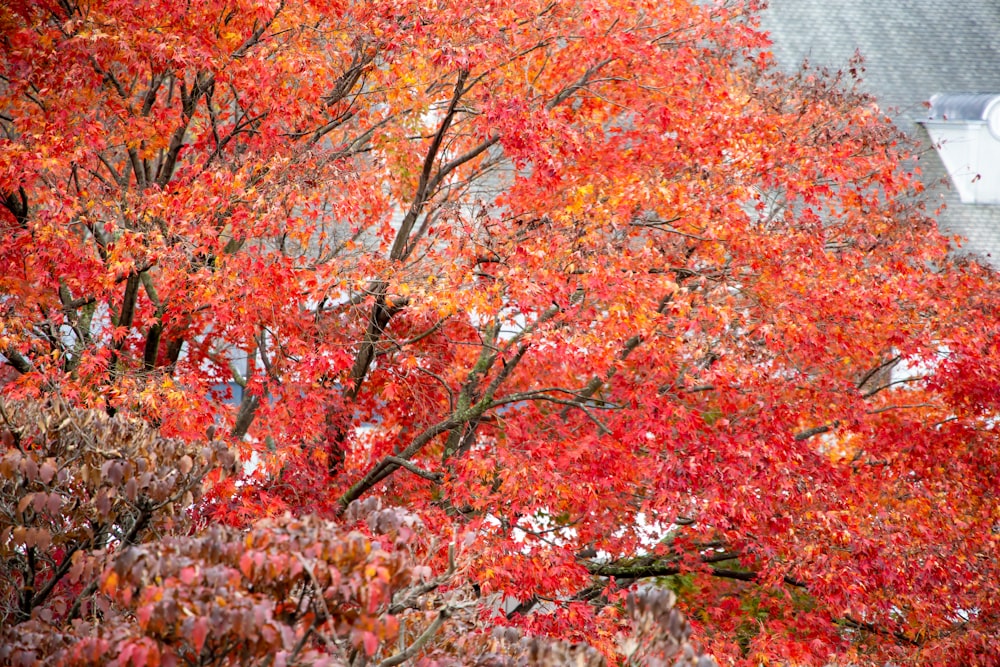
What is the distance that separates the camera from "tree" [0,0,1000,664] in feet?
29.2

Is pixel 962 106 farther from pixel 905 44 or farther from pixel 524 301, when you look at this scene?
pixel 524 301

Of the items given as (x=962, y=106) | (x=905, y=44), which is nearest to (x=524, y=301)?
(x=962, y=106)

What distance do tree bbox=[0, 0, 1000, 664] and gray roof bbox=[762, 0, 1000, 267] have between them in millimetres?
13585

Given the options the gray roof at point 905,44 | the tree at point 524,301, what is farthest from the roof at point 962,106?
the tree at point 524,301

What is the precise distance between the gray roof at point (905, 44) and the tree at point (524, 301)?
13585 mm

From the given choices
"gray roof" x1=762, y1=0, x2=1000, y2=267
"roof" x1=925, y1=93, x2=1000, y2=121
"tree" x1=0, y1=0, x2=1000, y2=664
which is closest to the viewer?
"tree" x1=0, y1=0, x2=1000, y2=664

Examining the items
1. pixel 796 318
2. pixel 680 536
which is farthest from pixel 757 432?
pixel 680 536

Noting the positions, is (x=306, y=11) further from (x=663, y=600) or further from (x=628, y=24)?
(x=663, y=600)

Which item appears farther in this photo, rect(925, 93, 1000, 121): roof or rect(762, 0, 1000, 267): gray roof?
rect(762, 0, 1000, 267): gray roof

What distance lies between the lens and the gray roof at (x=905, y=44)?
24.6 metres

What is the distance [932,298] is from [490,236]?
6229 mm

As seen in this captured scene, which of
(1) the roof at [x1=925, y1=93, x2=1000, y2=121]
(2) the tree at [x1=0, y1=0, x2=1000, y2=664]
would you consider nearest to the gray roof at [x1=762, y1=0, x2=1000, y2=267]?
(1) the roof at [x1=925, y1=93, x2=1000, y2=121]

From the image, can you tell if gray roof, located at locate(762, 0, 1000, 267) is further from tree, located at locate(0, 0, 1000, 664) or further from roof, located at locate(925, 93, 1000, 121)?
tree, located at locate(0, 0, 1000, 664)

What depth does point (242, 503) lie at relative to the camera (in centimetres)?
885
